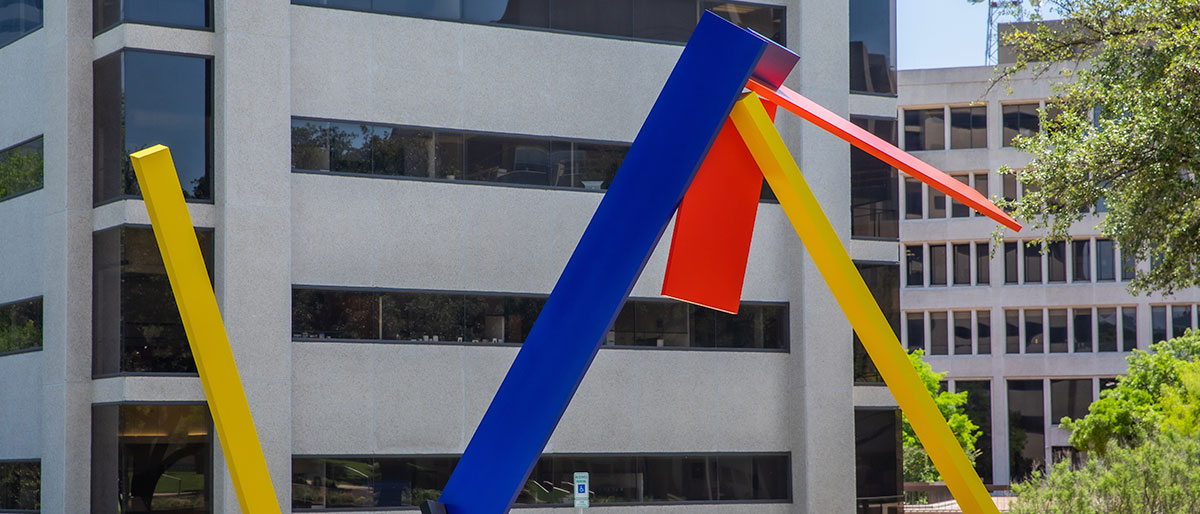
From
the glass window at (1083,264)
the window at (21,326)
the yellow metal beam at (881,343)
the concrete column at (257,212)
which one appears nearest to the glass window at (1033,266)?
the glass window at (1083,264)

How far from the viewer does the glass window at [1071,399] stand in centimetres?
6938

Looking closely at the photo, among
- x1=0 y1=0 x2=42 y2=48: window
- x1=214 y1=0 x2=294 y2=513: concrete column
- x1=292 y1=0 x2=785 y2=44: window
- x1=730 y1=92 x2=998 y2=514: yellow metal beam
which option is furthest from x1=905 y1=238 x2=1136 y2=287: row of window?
x1=730 y1=92 x2=998 y2=514: yellow metal beam

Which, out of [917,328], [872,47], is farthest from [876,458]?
[917,328]

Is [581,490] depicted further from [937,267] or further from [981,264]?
[981,264]

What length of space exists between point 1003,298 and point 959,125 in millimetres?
9469

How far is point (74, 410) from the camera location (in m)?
23.8

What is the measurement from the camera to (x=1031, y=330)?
7075 cm

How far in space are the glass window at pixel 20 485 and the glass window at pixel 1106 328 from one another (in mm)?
57411

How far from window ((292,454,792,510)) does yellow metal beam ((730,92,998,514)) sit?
43.5 ft

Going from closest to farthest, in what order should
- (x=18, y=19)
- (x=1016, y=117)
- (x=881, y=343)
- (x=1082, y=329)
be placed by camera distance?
(x=881, y=343)
(x=18, y=19)
(x=1082, y=329)
(x=1016, y=117)

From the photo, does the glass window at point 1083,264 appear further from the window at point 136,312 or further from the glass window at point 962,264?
the window at point 136,312

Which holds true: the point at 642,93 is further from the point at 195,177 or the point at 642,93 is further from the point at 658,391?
the point at 195,177

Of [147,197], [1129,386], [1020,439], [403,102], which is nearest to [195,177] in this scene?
[403,102]

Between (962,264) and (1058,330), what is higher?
(962,264)
